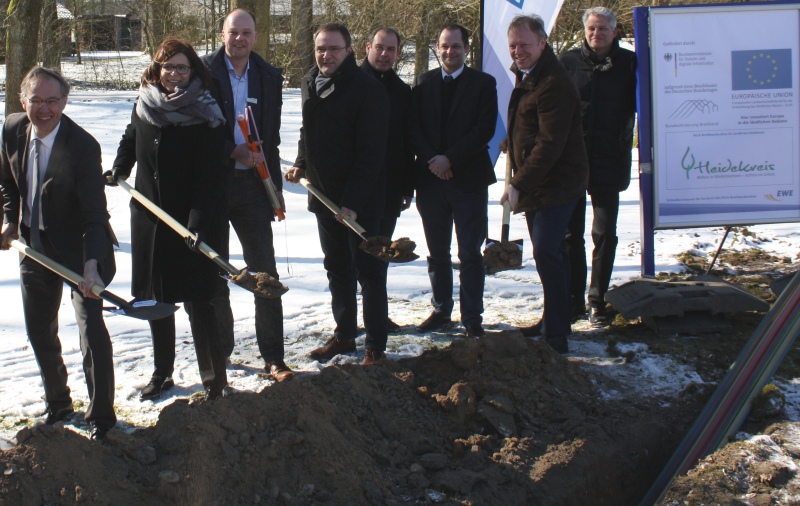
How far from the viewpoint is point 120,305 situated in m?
4.10

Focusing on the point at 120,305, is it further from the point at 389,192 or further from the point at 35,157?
the point at 389,192

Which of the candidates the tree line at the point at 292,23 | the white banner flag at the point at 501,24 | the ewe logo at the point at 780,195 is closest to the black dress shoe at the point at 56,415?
the white banner flag at the point at 501,24

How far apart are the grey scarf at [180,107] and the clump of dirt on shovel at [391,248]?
1182mm

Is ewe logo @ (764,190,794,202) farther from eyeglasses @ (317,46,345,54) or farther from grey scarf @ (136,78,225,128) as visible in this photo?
grey scarf @ (136,78,225,128)

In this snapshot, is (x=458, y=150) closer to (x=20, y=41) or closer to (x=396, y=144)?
(x=396, y=144)

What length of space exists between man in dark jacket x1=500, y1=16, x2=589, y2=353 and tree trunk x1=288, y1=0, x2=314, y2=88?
1537cm

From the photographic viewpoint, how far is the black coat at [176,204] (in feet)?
14.5

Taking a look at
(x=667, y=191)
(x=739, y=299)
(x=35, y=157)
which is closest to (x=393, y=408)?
(x=35, y=157)

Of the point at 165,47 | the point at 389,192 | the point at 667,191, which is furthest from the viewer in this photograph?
the point at 667,191

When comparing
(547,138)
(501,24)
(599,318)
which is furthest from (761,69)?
(547,138)

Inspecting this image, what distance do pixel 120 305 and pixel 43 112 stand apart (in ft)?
3.23

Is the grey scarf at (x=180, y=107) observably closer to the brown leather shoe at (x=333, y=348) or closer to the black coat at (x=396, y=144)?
the black coat at (x=396, y=144)

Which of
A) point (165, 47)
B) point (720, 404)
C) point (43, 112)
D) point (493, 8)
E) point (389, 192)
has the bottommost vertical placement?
point (720, 404)

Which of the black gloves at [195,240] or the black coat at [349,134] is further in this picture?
the black coat at [349,134]
